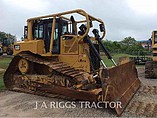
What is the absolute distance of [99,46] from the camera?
783cm

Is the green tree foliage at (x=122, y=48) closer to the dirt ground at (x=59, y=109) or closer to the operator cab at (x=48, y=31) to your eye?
the operator cab at (x=48, y=31)

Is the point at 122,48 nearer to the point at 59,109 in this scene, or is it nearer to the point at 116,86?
the point at 116,86

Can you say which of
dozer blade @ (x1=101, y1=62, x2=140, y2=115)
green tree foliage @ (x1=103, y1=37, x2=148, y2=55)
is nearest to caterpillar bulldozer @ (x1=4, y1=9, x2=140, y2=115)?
dozer blade @ (x1=101, y1=62, x2=140, y2=115)

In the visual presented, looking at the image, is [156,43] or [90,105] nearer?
[90,105]

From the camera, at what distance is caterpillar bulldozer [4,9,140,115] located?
6160mm

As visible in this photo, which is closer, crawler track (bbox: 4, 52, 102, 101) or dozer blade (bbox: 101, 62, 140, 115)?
dozer blade (bbox: 101, 62, 140, 115)

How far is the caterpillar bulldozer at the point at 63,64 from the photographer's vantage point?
6160mm

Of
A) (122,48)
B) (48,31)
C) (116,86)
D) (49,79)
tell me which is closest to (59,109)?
(49,79)

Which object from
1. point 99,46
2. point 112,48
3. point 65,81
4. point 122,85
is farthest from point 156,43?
point 112,48

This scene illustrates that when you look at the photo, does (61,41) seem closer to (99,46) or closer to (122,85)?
(99,46)

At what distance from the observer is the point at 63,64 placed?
7.01 m

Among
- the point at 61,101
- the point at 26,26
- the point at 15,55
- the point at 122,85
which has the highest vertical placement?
the point at 26,26

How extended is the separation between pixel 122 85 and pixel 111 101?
1.26 metres

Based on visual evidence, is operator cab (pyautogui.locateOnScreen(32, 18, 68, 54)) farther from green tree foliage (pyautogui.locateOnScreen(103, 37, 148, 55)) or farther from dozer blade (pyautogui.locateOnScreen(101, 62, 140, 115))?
green tree foliage (pyautogui.locateOnScreen(103, 37, 148, 55))
